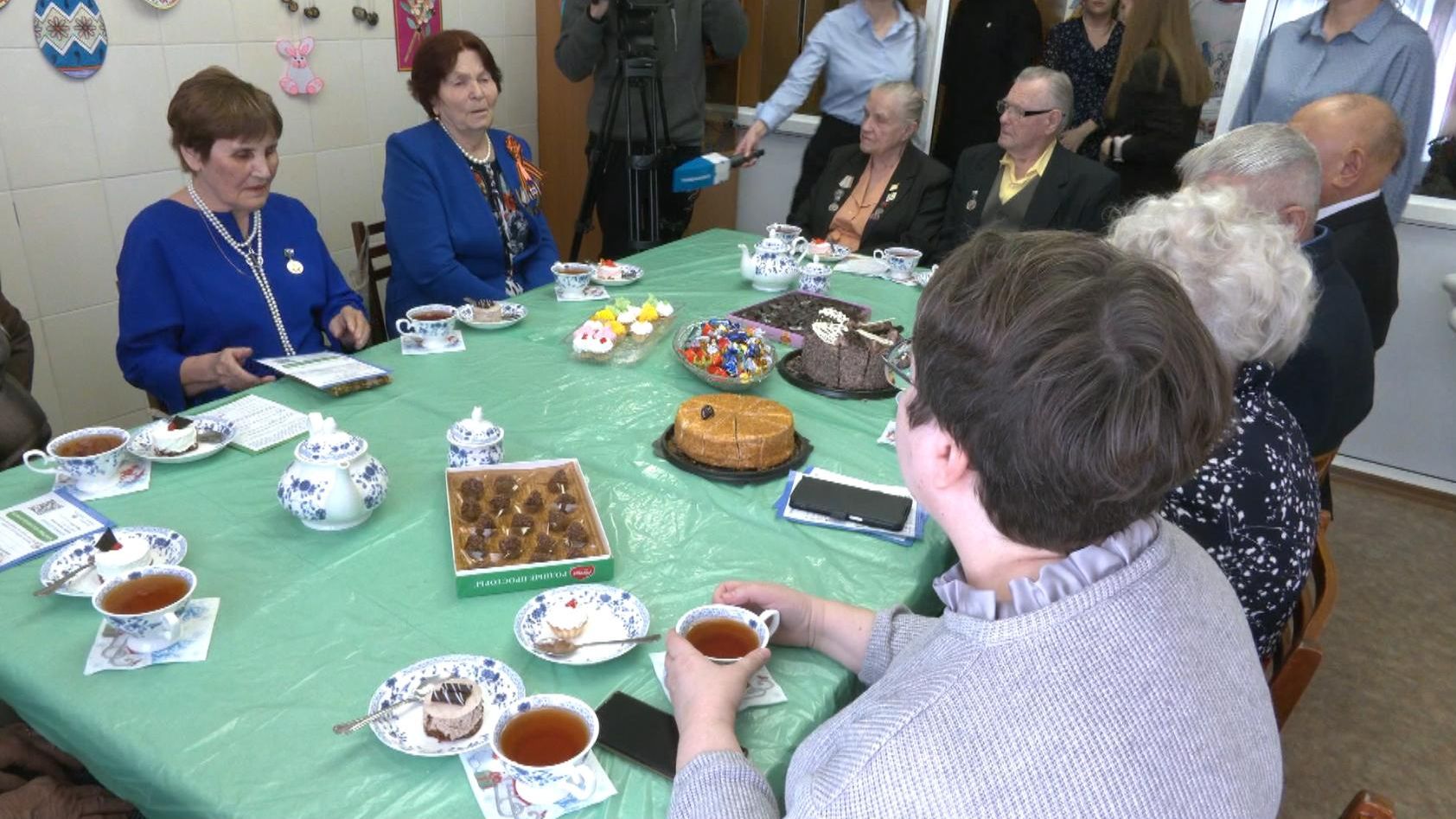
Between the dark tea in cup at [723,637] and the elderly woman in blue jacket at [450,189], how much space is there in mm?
1740

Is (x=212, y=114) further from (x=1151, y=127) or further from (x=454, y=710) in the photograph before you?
(x=1151, y=127)

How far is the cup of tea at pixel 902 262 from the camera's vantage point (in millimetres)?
2740

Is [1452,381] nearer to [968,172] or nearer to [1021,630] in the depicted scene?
[968,172]

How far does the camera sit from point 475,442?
1450mm

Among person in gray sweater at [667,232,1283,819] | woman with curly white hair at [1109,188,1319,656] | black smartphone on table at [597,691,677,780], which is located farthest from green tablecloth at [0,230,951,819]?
woman with curly white hair at [1109,188,1319,656]

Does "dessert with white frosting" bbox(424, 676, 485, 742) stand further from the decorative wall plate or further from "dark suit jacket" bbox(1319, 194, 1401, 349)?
the decorative wall plate

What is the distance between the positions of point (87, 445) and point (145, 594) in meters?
0.46

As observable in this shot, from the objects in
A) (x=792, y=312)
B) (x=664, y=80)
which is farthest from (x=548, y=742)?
(x=664, y=80)

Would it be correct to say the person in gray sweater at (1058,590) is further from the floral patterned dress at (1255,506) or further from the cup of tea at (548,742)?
the floral patterned dress at (1255,506)

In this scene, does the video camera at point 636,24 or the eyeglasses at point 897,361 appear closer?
the eyeglasses at point 897,361

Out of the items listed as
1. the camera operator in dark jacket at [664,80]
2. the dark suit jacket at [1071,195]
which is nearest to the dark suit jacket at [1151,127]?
the dark suit jacket at [1071,195]

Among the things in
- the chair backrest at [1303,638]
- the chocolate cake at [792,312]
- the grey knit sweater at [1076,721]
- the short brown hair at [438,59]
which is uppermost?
the short brown hair at [438,59]

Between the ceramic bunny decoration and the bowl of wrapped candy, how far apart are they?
2.17 metres

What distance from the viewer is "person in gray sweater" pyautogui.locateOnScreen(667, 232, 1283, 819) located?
2.14 feet
